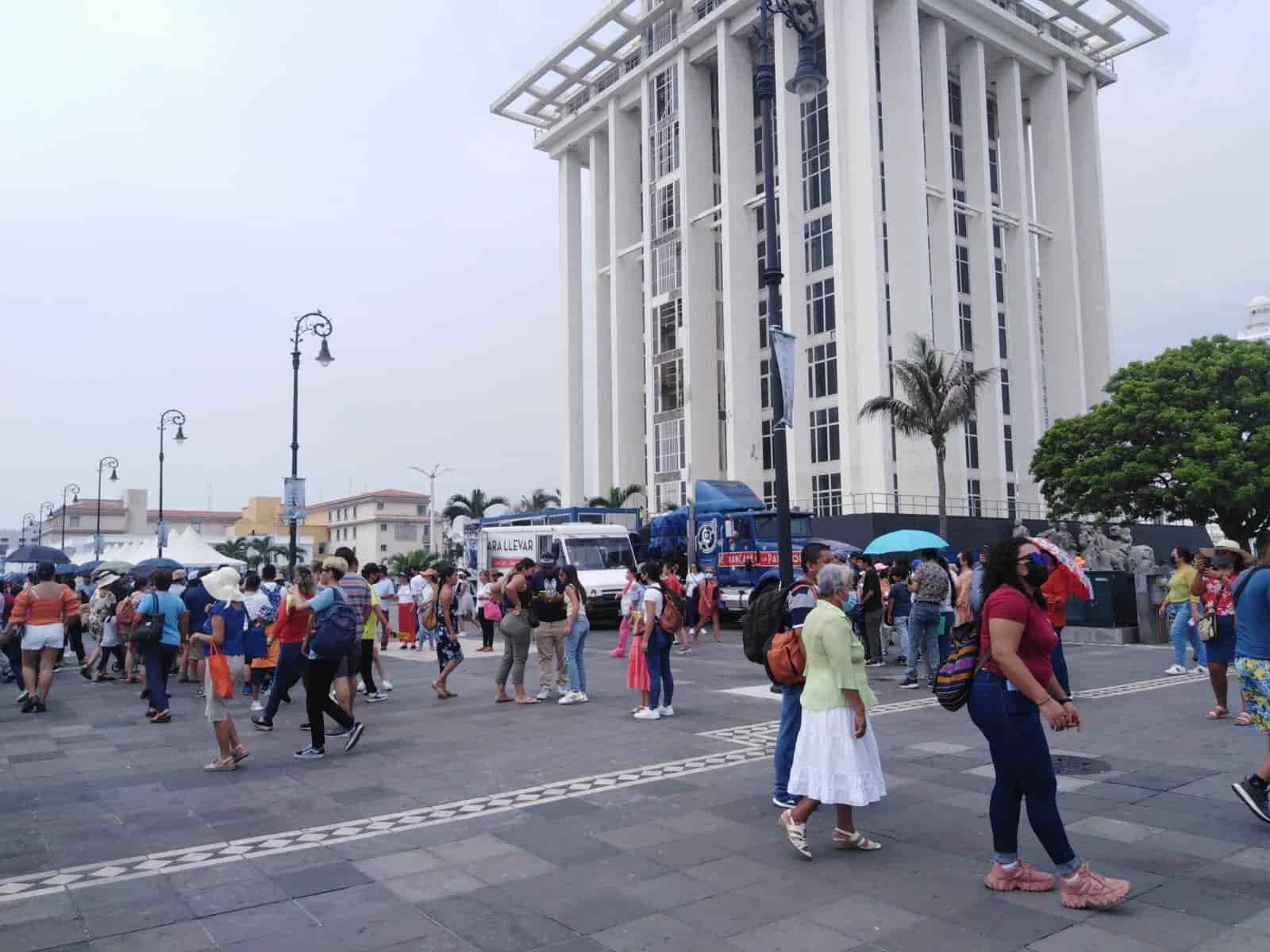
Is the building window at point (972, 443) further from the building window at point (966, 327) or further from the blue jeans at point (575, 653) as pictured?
the blue jeans at point (575, 653)

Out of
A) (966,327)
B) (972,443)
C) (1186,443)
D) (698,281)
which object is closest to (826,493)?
(972,443)

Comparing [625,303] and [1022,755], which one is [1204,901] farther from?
[625,303]

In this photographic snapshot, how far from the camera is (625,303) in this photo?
5447 cm

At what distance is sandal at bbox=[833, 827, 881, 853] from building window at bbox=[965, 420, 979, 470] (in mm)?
41946

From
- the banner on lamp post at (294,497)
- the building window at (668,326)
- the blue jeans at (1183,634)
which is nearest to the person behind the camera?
the blue jeans at (1183,634)

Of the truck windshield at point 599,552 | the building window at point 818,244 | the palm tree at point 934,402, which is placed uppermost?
the building window at point 818,244

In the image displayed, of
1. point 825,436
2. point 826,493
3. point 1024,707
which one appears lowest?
point 1024,707

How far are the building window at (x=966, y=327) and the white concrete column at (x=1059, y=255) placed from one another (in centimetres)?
703

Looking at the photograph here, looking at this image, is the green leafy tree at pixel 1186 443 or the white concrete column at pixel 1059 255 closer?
the green leafy tree at pixel 1186 443

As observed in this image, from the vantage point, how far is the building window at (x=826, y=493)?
42812 millimetres

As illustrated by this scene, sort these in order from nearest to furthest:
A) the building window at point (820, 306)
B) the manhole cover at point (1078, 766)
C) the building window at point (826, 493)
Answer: the manhole cover at point (1078, 766) → the building window at point (826, 493) → the building window at point (820, 306)

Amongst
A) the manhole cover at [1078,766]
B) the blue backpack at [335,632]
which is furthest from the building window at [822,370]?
the blue backpack at [335,632]

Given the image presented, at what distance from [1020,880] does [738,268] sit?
42336 millimetres

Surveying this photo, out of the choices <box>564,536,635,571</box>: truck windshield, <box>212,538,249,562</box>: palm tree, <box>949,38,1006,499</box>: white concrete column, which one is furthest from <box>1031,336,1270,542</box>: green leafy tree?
<box>212,538,249,562</box>: palm tree
